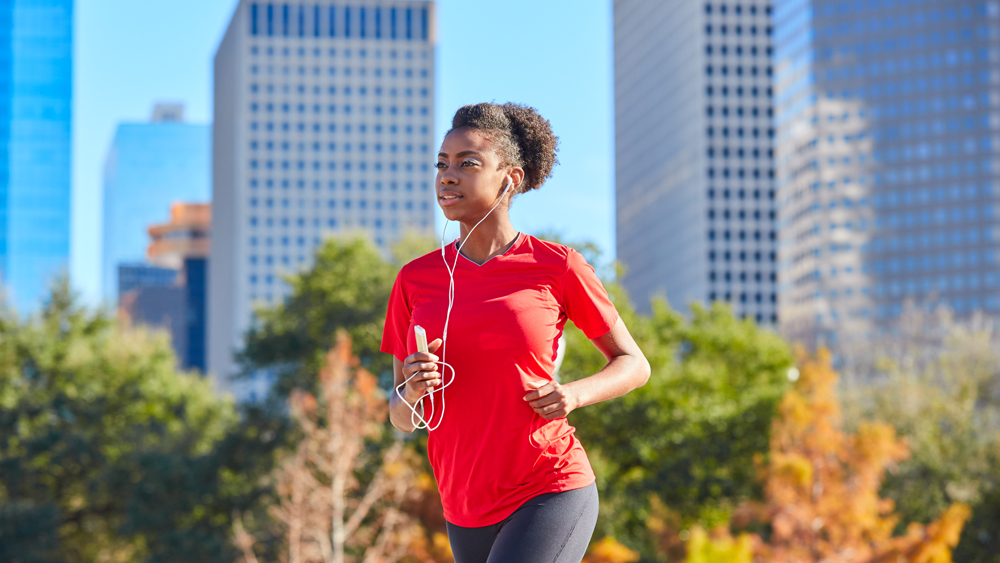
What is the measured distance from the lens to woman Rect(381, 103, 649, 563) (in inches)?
128

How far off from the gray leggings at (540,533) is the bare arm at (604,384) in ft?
0.87

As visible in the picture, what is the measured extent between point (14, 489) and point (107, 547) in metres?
3.80

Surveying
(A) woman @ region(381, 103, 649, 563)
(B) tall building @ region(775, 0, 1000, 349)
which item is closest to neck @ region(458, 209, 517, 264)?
(A) woman @ region(381, 103, 649, 563)

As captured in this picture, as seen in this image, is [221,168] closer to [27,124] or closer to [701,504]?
[27,124]

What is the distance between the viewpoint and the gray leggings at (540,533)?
10.5 ft

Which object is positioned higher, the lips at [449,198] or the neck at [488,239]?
the lips at [449,198]

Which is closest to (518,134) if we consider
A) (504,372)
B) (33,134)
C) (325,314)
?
(504,372)

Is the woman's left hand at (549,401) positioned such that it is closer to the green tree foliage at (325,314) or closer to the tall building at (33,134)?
the green tree foliage at (325,314)

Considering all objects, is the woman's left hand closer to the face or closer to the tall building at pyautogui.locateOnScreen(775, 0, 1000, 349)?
the face

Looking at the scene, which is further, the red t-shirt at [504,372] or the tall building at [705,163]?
the tall building at [705,163]

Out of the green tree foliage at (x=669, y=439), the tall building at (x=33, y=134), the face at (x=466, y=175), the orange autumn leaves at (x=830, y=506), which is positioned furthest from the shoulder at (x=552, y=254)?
the tall building at (x=33, y=134)

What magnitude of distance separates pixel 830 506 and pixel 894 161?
104 metres

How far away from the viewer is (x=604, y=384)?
3.33 metres

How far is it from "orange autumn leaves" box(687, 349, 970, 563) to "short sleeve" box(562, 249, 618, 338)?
56.3 ft
